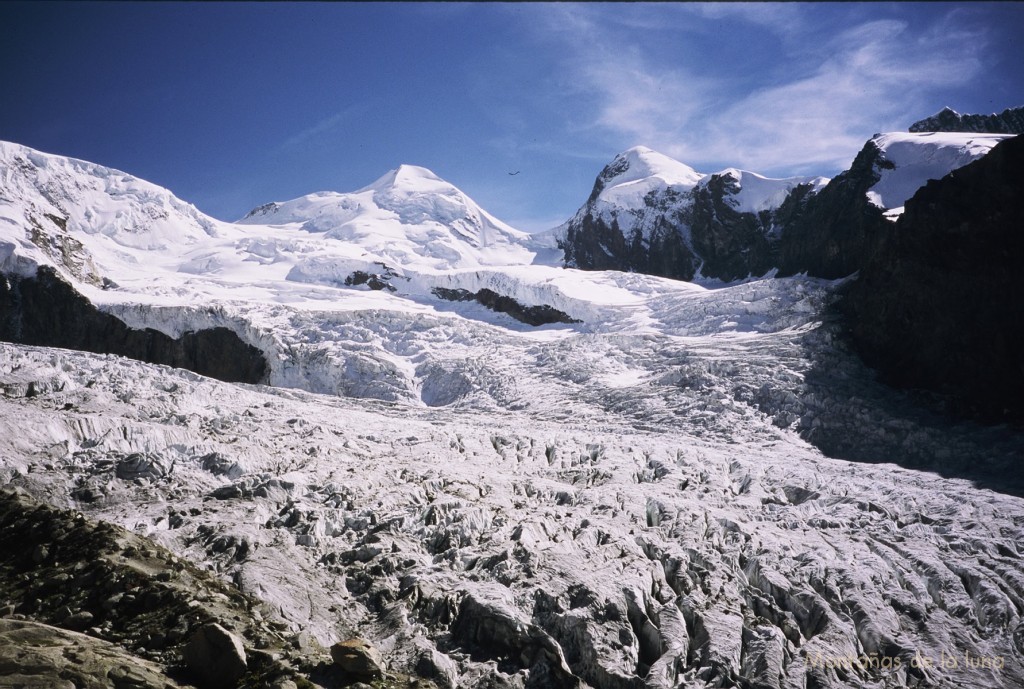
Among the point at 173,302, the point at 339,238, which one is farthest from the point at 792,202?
the point at 173,302

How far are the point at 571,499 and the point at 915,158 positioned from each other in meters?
47.6

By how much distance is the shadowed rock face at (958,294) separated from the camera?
109ft

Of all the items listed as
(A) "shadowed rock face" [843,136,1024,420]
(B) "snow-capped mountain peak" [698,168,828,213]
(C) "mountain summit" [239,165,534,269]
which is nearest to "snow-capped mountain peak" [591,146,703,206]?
(B) "snow-capped mountain peak" [698,168,828,213]

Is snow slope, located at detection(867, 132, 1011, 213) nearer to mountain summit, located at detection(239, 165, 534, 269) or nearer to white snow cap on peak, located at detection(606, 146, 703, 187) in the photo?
white snow cap on peak, located at detection(606, 146, 703, 187)

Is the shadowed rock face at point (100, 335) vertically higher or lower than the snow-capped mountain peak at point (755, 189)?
lower

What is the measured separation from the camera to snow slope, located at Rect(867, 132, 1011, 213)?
4441 centimetres

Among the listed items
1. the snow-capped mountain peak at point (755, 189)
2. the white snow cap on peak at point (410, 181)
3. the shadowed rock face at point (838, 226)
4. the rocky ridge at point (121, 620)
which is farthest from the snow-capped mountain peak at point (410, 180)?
the rocky ridge at point (121, 620)

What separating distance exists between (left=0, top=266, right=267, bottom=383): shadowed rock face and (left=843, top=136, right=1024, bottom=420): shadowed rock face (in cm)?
3998

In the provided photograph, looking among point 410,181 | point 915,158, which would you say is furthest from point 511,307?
point 410,181

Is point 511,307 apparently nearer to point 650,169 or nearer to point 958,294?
point 958,294

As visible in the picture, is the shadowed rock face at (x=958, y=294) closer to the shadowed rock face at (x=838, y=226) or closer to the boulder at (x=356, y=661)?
the shadowed rock face at (x=838, y=226)

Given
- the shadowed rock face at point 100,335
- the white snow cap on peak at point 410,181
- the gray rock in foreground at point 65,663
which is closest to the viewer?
the gray rock in foreground at point 65,663

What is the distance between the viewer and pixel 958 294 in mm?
36156

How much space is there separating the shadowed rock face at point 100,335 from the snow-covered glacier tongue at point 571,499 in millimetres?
980
